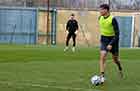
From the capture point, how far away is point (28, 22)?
165 ft

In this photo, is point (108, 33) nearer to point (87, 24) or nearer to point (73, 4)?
point (87, 24)

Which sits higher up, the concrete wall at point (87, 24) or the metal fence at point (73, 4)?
the metal fence at point (73, 4)

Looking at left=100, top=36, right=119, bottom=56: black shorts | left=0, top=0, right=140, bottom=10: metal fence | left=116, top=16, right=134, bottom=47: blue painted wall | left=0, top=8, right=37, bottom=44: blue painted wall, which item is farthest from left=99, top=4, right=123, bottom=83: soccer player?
left=0, top=0, right=140, bottom=10: metal fence

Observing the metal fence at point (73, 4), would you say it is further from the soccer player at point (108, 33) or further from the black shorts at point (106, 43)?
the soccer player at point (108, 33)

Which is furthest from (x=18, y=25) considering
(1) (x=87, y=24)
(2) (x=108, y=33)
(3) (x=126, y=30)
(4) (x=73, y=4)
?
(2) (x=108, y=33)

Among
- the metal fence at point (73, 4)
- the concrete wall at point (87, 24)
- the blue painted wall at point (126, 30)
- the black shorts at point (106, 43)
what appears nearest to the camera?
the black shorts at point (106, 43)

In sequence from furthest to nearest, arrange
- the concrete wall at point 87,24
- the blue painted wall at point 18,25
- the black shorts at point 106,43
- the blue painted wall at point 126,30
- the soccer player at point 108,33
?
the blue painted wall at point 126,30, the concrete wall at point 87,24, the blue painted wall at point 18,25, the black shorts at point 106,43, the soccer player at point 108,33

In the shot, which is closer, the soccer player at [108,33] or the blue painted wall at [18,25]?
the soccer player at [108,33]

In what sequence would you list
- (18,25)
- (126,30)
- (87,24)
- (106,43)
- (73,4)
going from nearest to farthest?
1. (106,43)
2. (18,25)
3. (87,24)
4. (126,30)
5. (73,4)

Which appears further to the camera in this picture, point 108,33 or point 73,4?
point 73,4

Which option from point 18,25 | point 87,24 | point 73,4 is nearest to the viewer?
point 18,25

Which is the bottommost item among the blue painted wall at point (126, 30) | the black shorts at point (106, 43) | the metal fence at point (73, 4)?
the blue painted wall at point (126, 30)

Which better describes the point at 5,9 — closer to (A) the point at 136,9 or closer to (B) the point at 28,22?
(B) the point at 28,22

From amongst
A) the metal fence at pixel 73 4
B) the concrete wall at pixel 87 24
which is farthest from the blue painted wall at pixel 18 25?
the metal fence at pixel 73 4
